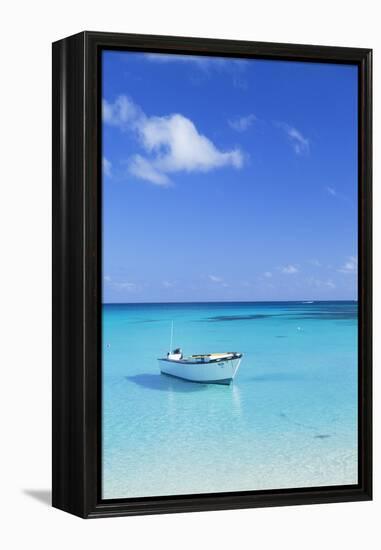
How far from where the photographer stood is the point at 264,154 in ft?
20.3

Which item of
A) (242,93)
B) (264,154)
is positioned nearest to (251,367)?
(264,154)

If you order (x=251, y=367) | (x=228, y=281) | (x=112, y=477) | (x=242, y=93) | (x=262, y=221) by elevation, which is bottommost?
(x=112, y=477)

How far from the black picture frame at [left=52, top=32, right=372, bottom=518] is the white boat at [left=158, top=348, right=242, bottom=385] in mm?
666

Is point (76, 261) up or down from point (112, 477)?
up

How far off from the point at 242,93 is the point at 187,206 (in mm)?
816

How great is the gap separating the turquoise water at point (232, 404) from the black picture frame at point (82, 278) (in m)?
0.11

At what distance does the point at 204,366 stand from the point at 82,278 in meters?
1.11

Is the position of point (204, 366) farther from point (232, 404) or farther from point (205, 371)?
point (232, 404)

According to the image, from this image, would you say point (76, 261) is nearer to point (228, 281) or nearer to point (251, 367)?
point (228, 281)

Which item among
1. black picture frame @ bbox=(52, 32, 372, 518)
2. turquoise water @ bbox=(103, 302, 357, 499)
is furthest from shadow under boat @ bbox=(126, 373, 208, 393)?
black picture frame @ bbox=(52, 32, 372, 518)

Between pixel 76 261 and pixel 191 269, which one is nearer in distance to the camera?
pixel 76 261

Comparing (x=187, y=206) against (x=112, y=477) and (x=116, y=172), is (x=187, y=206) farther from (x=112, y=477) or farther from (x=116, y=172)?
(x=112, y=477)

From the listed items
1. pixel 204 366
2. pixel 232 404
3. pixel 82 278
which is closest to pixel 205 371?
pixel 204 366

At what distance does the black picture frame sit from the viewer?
218 inches
